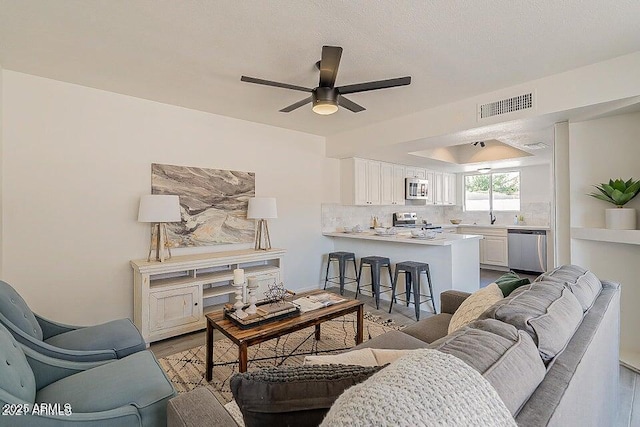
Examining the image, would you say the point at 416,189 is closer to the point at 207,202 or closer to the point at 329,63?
the point at 207,202

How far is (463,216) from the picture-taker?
739 cm

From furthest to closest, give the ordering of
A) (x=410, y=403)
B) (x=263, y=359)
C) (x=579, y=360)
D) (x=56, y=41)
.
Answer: (x=263, y=359), (x=56, y=41), (x=579, y=360), (x=410, y=403)

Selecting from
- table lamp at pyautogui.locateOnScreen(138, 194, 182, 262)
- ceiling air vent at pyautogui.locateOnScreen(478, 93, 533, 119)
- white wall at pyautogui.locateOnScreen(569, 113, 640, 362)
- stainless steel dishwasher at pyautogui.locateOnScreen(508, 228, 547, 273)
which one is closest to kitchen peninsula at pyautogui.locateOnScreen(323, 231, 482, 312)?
white wall at pyautogui.locateOnScreen(569, 113, 640, 362)

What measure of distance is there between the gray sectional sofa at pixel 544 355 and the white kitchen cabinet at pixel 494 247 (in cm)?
492

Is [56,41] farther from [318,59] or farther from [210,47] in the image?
[318,59]

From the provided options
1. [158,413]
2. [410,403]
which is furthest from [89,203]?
[410,403]

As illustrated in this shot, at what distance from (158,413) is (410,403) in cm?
119

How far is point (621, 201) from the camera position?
2.59m

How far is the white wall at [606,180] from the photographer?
2.67 metres

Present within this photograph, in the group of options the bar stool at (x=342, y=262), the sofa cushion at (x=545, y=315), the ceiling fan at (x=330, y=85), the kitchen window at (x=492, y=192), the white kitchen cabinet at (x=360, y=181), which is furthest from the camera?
the kitchen window at (x=492, y=192)

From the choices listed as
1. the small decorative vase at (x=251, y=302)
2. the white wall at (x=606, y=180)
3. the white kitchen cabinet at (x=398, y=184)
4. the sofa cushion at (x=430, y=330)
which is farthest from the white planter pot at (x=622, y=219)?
the white kitchen cabinet at (x=398, y=184)

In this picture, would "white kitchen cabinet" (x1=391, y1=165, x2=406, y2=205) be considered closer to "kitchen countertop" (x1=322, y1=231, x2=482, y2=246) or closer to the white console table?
"kitchen countertop" (x1=322, y1=231, x2=482, y2=246)

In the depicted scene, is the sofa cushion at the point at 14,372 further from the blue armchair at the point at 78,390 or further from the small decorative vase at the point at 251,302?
the small decorative vase at the point at 251,302

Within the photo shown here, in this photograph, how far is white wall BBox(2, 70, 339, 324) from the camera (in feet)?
8.61
